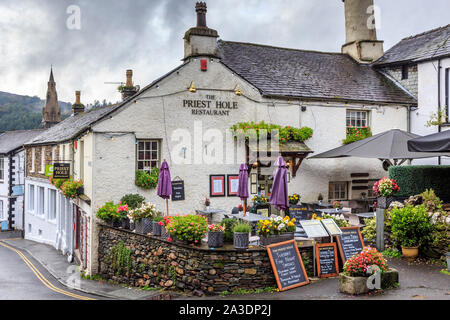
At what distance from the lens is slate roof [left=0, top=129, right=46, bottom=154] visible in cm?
3488

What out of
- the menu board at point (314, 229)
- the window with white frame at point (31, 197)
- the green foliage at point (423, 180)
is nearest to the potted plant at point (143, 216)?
the menu board at point (314, 229)

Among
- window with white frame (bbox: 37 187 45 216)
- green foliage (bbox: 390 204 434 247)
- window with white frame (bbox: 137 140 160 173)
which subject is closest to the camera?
green foliage (bbox: 390 204 434 247)

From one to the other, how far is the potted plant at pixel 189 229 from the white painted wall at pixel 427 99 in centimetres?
1303

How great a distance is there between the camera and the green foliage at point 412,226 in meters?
10.8

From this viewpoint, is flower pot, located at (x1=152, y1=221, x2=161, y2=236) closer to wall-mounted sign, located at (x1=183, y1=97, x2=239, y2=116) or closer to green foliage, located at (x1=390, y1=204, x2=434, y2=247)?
wall-mounted sign, located at (x1=183, y1=97, x2=239, y2=116)

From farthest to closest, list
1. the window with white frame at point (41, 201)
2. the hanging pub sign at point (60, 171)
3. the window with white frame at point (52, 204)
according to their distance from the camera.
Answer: the window with white frame at point (41, 201), the window with white frame at point (52, 204), the hanging pub sign at point (60, 171)

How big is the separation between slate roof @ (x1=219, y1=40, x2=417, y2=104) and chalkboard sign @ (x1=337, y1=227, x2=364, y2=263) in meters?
7.99

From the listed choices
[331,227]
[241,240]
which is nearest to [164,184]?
[241,240]

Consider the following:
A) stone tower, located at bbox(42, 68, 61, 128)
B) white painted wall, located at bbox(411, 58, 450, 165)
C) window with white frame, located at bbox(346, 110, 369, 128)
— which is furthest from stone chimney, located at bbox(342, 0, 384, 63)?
stone tower, located at bbox(42, 68, 61, 128)

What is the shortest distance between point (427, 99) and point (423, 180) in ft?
24.8

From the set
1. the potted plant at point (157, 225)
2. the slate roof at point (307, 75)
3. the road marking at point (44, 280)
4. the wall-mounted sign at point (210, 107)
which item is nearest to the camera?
the potted plant at point (157, 225)

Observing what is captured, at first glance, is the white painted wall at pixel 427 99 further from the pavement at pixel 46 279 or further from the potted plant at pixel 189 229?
the pavement at pixel 46 279
